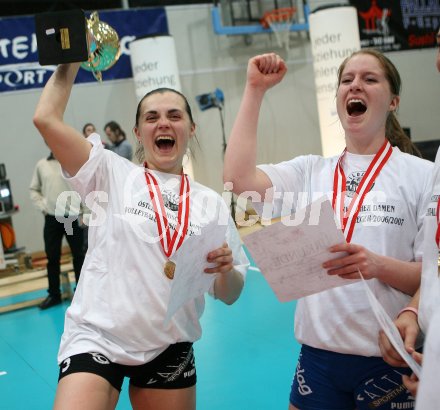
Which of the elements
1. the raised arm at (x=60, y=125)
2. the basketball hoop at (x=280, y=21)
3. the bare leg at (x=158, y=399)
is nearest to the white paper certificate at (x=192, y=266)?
the bare leg at (x=158, y=399)

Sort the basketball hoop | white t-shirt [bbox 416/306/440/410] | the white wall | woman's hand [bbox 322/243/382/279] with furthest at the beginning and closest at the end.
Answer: the basketball hoop, the white wall, woman's hand [bbox 322/243/382/279], white t-shirt [bbox 416/306/440/410]

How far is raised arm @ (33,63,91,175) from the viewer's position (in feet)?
6.82

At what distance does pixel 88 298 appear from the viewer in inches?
84.7

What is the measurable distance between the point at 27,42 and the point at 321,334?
9.72 meters

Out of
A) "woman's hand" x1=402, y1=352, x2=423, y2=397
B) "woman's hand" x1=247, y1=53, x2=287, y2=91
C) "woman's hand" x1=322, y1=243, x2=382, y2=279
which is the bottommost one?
"woman's hand" x1=402, y1=352, x2=423, y2=397

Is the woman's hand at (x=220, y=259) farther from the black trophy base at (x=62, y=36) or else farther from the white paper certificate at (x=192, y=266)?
the black trophy base at (x=62, y=36)

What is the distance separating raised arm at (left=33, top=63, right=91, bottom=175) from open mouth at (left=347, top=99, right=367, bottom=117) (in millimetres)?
962

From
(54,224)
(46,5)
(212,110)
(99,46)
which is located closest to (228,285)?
(99,46)

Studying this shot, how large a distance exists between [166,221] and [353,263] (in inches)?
32.1

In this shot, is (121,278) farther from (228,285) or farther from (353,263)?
(353,263)

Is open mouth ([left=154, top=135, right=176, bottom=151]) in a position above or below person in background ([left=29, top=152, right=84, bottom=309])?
above

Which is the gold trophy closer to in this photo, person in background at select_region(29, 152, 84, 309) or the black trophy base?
the black trophy base

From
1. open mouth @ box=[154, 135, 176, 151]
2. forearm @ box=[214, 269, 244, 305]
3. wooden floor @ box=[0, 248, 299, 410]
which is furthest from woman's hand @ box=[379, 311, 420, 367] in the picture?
wooden floor @ box=[0, 248, 299, 410]

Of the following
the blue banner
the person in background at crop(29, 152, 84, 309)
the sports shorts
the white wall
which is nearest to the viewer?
the sports shorts
